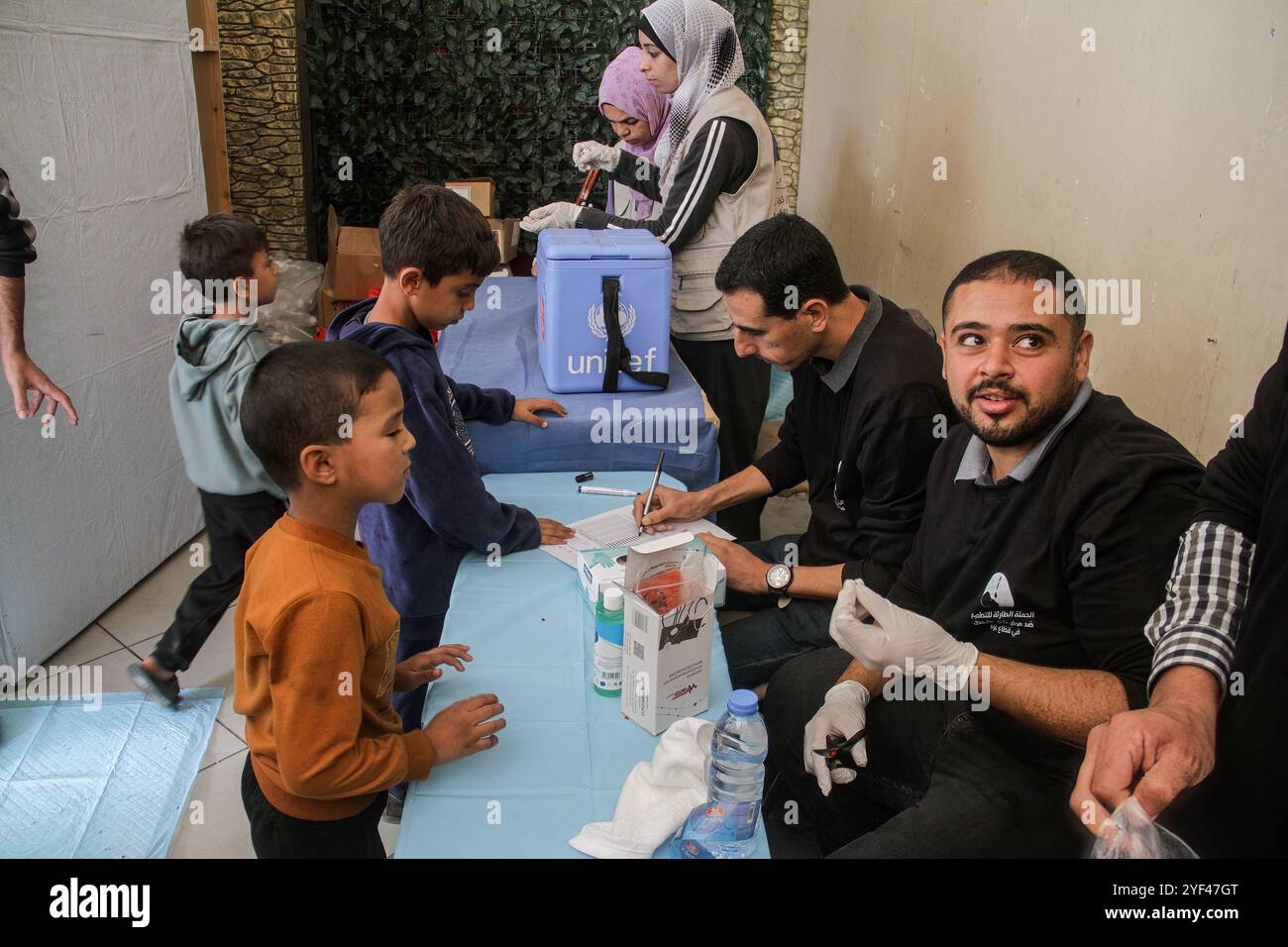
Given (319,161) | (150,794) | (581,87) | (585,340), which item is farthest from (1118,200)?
(319,161)

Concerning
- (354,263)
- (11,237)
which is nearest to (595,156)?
(354,263)

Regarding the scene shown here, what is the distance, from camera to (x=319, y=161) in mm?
5336

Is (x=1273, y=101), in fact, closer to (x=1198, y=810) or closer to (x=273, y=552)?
(x=1198, y=810)

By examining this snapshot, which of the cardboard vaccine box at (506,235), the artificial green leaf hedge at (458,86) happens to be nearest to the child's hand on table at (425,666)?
the cardboard vaccine box at (506,235)

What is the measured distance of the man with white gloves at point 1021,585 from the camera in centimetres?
141

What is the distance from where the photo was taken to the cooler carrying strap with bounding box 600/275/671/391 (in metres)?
2.62

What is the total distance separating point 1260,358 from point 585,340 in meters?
1.59

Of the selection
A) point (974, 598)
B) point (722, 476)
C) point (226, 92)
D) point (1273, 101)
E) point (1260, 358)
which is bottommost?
point (722, 476)

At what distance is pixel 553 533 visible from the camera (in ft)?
6.68

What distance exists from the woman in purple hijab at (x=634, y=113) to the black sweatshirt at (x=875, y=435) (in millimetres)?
1765

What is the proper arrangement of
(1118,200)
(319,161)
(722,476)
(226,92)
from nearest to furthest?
(1118,200)
(722,476)
(226,92)
(319,161)

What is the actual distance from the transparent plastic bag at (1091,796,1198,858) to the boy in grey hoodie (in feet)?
6.90

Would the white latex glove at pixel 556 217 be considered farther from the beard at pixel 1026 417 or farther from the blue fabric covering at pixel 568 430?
the beard at pixel 1026 417

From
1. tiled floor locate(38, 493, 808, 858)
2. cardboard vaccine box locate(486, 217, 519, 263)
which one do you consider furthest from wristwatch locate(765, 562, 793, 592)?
cardboard vaccine box locate(486, 217, 519, 263)
